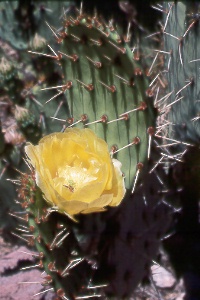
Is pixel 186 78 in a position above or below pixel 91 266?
above

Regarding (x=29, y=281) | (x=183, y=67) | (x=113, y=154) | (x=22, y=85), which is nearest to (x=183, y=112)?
(x=183, y=67)

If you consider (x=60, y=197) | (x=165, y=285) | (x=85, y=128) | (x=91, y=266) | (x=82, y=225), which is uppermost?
(x=85, y=128)

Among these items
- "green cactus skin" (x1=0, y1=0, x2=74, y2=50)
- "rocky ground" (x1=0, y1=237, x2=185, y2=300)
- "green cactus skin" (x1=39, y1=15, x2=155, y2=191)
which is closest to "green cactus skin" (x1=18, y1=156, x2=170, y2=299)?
"green cactus skin" (x1=39, y1=15, x2=155, y2=191)

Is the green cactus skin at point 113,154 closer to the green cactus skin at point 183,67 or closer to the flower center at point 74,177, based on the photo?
the flower center at point 74,177

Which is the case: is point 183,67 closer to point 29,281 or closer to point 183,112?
point 183,112

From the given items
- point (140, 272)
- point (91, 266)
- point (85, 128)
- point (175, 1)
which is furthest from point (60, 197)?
point (175, 1)

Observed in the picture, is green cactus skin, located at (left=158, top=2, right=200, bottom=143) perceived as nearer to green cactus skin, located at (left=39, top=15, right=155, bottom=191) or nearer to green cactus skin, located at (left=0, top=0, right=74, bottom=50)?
green cactus skin, located at (left=39, top=15, right=155, bottom=191)

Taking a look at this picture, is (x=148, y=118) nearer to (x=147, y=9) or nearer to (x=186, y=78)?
(x=186, y=78)

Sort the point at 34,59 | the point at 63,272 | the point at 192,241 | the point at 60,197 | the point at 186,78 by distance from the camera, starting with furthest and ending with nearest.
A: the point at 34,59
the point at 192,241
the point at 186,78
the point at 63,272
the point at 60,197

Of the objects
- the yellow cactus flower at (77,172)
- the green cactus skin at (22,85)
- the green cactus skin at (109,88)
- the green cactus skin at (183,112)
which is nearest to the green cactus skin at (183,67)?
the green cactus skin at (183,112)
